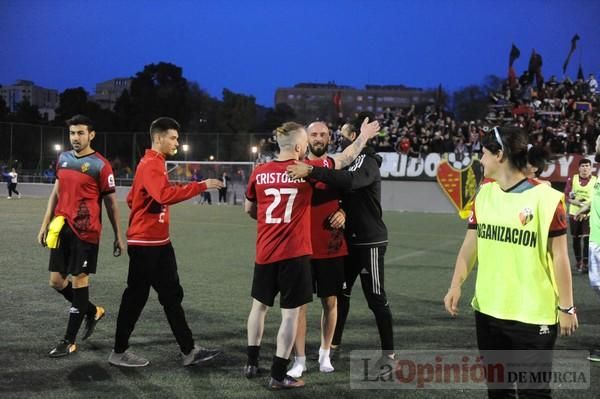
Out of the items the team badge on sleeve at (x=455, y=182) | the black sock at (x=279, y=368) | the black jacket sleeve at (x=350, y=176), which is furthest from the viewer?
the team badge on sleeve at (x=455, y=182)

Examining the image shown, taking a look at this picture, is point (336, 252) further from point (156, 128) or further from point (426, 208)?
point (426, 208)

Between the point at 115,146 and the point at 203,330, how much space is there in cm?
3875

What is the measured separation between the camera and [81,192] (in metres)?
5.51

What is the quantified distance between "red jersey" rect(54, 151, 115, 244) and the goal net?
27.6m

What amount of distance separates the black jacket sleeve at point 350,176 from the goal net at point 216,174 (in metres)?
28.3

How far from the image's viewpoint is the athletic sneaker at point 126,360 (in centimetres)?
508

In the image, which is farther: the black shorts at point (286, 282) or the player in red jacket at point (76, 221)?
the player in red jacket at point (76, 221)

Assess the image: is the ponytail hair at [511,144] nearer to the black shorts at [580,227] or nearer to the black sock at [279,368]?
the black sock at [279,368]

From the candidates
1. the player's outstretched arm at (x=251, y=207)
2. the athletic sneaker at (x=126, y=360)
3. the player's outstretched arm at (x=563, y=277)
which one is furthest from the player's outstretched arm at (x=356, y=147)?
the athletic sneaker at (x=126, y=360)

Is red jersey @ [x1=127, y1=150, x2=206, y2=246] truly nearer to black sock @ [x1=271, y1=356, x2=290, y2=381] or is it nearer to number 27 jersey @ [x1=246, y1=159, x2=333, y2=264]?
number 27 jersey @ [x1=246, y1=159, x2=333, y2=264]

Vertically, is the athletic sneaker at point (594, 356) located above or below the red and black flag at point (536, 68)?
below

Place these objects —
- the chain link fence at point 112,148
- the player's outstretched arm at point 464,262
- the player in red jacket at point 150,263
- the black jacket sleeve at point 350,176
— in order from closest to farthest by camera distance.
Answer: the player's outstretched arm at point 464,262 → the black jacket sleeve at point 350,176 → the player in red jacket at point 150,263 → the chain link fence at point 112,148

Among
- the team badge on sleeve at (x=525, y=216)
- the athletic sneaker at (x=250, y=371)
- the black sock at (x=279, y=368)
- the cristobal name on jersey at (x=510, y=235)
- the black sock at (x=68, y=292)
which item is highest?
the team badge on sleeve at (x=525, y=216)

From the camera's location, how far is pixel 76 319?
5.43 meters
